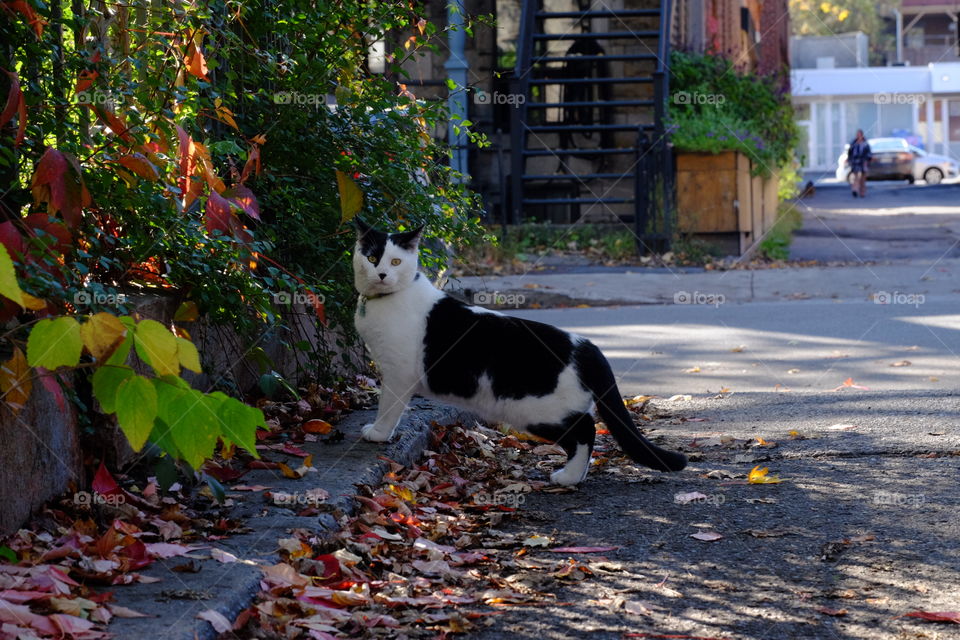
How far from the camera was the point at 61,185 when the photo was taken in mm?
3193

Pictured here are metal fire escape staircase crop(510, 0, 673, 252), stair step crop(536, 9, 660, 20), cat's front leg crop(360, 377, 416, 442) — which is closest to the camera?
cat's front leg crop(360, 377, 416, 442)

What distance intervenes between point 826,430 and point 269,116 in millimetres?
3063

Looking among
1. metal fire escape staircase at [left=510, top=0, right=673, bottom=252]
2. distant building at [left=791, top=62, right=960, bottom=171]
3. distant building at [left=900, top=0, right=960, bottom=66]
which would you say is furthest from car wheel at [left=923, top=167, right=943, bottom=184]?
metal fire escape staircase at [left=510, top=0, right=673, bottom=252]

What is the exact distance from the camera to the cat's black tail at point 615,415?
4605mm

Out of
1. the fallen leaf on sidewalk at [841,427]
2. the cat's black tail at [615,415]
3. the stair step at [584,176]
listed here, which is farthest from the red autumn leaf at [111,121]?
the stair step at [584,176]

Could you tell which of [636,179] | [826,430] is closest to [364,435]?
[826,430]

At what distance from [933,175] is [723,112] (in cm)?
2427

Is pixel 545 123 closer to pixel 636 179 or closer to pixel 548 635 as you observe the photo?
pixel 636 179

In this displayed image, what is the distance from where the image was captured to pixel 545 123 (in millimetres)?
15875

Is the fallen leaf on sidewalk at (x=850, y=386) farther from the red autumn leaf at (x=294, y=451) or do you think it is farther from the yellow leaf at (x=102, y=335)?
the yellow leaf at (x=102, y=335)

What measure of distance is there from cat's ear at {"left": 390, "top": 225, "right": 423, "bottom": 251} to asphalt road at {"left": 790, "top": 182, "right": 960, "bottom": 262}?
34.9 ft

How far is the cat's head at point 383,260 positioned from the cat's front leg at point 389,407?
39 cm

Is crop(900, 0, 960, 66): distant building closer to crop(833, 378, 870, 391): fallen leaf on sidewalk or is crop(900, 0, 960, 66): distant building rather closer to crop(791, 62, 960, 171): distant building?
crop(791, 62, 960, 171): distant building

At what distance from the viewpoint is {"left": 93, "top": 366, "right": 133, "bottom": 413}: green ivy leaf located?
259 cm
